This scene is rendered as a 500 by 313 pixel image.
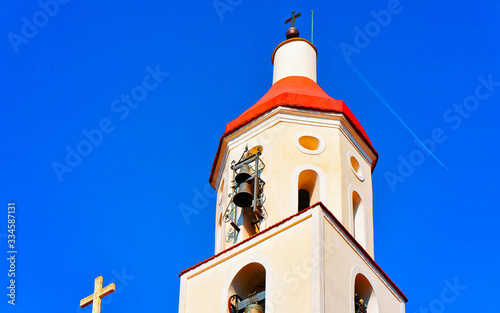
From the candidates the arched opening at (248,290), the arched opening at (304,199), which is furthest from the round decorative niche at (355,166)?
the arched opening at (248,290)

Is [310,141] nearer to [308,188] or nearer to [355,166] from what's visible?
[308,188]

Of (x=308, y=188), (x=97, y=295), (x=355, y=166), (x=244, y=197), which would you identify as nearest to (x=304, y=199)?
(x=308, y=188)

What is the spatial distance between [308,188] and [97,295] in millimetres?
7384

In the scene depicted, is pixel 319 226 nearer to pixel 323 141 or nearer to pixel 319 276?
pixel 319 276

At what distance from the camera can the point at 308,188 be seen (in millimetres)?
33719

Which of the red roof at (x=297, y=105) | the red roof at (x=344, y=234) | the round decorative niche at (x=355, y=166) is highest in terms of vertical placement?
the red roof at (x=297, y=105)

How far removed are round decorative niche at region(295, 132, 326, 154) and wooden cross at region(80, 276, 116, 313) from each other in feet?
24.8

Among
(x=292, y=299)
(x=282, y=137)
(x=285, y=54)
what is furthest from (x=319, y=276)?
(x=285, y=54)

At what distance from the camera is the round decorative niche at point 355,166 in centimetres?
3436

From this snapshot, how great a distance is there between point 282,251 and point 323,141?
162 inches

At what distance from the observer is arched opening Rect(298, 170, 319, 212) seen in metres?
33.4

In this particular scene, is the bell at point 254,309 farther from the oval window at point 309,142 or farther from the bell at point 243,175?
the oval window at point 309,142

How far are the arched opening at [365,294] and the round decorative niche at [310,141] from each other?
153 inches

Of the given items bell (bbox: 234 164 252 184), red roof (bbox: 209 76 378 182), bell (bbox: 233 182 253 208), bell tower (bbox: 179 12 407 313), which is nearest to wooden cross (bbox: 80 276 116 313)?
bell tower (bbox: 179 12 407 313)
